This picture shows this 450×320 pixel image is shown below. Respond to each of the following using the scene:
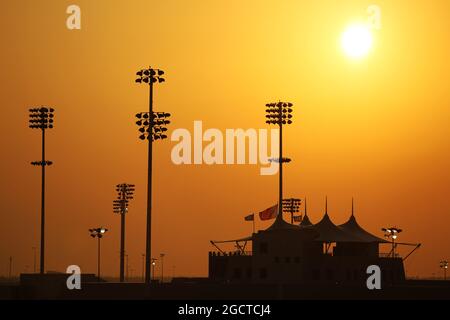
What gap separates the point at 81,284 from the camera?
458 feet

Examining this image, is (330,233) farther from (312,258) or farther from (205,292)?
(205,292)

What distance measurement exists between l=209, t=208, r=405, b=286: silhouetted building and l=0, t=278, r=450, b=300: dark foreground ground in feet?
16.3

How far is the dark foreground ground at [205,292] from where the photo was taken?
137125mm

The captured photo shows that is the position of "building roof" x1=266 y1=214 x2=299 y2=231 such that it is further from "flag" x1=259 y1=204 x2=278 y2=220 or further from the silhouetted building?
"flag" x1=259 y1=204 x2=278 y2=220

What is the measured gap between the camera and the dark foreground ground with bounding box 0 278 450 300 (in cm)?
13712

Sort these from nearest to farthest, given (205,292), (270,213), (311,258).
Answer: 1. (205,292)
2. (311,258)
3. (270,213)

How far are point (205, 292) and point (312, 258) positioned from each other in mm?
18175

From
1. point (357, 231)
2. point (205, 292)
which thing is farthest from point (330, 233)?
point (205, 292)

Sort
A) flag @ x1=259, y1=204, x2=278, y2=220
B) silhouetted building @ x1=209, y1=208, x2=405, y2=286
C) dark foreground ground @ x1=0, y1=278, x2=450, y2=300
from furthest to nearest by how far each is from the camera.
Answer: flag @ x1=259, y1=204, x2=278, y2=220 → silhouetted building @ x1=209, y1=208, x2=405, y2=286 → dark foreground ground @ x1=0, y1=278, x2=450, y2=300

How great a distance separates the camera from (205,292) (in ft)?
456

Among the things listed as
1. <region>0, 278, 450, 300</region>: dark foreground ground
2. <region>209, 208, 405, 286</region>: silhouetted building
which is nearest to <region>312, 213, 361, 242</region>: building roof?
<region>209, 208, 405, 286</region>: silhouetted building

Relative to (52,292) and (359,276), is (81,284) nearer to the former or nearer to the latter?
(52,292)
